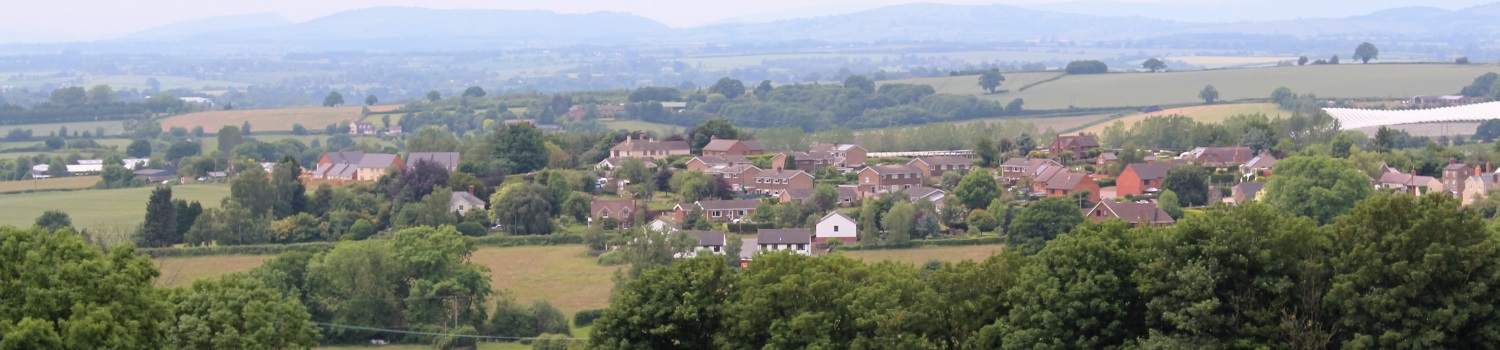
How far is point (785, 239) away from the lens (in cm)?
4381

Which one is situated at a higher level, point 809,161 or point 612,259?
point 809,161

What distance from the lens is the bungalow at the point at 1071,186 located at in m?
50.5

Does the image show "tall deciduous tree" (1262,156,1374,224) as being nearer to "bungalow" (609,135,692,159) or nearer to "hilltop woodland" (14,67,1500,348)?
"hilltop woodland" (14,67,1500,348)

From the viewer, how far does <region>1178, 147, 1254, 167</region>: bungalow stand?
187 feet

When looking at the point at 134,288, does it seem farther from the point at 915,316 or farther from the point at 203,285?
the point at 915,316

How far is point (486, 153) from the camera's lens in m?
59.4

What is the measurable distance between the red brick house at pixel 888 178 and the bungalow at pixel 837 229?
7.81 metres

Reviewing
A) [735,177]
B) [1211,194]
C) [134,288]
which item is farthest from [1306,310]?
[735,177]

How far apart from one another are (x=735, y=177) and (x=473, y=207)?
927 centimetres

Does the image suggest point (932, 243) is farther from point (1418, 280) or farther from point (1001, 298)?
point (1418, 280)

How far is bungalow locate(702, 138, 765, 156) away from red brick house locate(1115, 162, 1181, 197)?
15.2 metres

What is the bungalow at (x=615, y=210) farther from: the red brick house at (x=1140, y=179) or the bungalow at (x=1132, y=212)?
the red brick house at (x=1140, y=179)

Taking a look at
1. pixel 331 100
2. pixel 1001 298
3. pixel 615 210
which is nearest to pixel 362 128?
pixel 331 100

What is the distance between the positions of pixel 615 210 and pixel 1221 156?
66.0 feet
